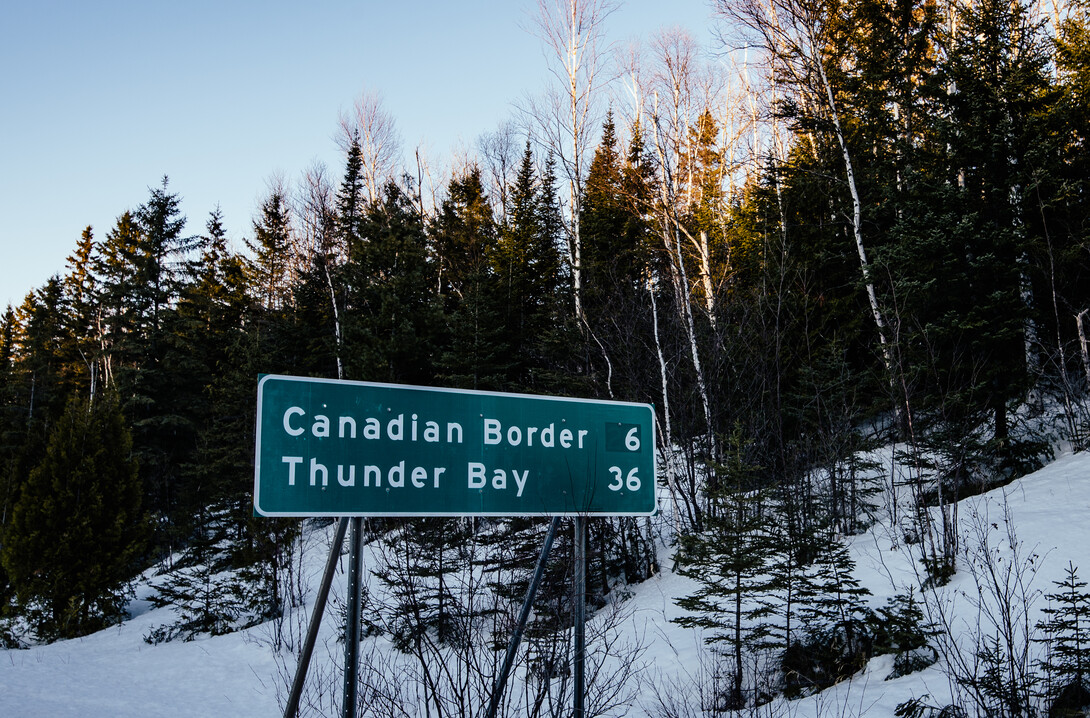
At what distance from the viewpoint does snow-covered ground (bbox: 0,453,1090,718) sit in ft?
20.6

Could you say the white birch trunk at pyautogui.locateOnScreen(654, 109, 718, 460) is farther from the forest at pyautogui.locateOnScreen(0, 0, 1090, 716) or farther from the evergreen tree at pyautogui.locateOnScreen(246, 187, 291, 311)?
the evergreen tree at pyautogui.locateOnScreen(246, 187, 291, 311)

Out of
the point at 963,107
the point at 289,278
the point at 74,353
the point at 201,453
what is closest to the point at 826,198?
the point at 963,107

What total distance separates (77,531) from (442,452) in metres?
19.8

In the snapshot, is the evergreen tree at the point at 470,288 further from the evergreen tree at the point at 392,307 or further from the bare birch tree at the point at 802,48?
the bare birch tree at the point at 802,48

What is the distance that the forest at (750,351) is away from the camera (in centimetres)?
936

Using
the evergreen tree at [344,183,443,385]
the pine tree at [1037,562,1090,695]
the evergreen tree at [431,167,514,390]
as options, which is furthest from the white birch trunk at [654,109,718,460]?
the pine tree at [1037,562,1090,695]

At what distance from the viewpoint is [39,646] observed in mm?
16109

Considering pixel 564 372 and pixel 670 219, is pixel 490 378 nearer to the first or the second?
pixel 564 372

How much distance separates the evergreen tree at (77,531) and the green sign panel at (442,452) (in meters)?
19.5

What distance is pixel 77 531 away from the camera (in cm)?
1762

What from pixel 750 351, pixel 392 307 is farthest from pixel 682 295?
pixel 392 307

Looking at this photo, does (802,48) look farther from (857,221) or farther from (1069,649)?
(1069,649)

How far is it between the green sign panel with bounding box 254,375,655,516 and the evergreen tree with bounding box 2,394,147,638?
64.0 feet

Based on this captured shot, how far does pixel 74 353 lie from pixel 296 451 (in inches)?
1632
